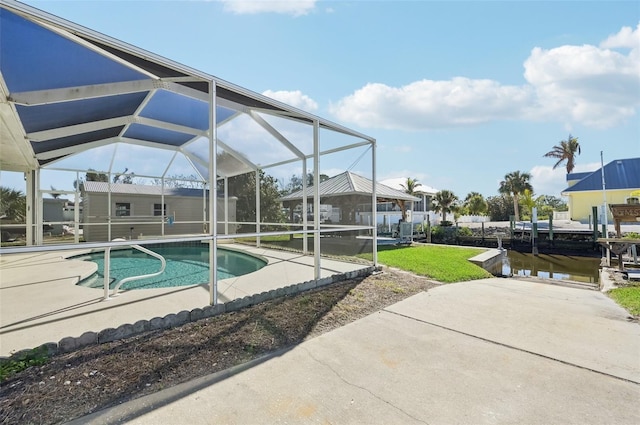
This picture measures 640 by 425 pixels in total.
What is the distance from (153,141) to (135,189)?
23.7ft

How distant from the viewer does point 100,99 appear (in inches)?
193

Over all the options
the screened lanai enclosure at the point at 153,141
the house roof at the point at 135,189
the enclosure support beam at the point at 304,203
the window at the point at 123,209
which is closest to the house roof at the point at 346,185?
the screened lanai enclosure at the point at 153,141

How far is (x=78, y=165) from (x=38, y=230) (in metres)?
2.53

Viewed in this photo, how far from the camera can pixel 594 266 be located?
1193 centimetres

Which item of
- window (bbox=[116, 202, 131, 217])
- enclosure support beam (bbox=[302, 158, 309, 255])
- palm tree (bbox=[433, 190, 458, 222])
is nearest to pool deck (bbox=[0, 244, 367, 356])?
enclosure support beam (bbox=[302, 158, 309, 255])

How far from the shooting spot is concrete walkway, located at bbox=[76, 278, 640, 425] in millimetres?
1876

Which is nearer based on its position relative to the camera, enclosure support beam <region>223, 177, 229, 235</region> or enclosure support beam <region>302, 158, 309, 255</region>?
enclosure support beam <region>302, 158, 309, 255</region>

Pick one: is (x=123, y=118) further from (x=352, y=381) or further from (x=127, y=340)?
(x=352, y=381)

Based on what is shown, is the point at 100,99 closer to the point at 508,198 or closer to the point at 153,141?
the point at 153,141

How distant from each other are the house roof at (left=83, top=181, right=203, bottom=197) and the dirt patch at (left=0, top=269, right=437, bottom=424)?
12.4 metres

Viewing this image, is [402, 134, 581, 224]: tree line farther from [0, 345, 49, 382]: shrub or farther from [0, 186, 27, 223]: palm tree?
[0, 186, 27, 223]: palm tree

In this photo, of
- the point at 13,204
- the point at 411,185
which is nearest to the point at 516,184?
the point at 411,185

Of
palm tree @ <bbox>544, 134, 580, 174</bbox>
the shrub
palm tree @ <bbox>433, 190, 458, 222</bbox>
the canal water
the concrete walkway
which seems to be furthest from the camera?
palm tree @ <bbox>544, 134, 580, 174</bbox>

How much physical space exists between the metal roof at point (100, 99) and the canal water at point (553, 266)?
957 cm
